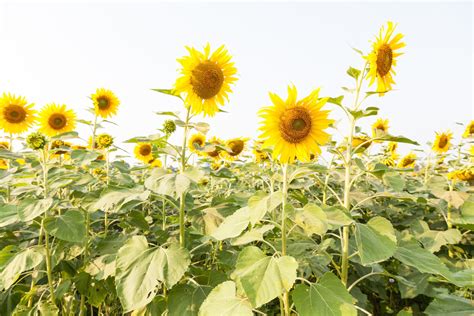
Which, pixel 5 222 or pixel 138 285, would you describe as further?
pixel 5 222

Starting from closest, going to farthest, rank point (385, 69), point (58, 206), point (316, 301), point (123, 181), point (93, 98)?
point (316, 301) → point (385, 69) → point (58, 206) → point (123, 181) → point (93, 98)

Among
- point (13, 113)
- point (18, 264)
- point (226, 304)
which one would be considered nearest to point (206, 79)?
point (226, 304)

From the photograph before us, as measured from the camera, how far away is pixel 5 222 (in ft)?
7.91

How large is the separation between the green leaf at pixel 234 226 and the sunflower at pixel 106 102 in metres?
3.47

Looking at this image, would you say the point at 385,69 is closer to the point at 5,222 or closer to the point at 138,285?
the point at 138,285

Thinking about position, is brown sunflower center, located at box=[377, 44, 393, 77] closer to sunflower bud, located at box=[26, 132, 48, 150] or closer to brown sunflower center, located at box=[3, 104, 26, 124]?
sunflower bud, located at box=[26, 132, 48, 150]

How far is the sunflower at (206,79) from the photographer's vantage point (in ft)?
8.50

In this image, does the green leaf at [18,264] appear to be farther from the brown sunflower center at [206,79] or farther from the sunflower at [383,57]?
the sunflower at [383,57]

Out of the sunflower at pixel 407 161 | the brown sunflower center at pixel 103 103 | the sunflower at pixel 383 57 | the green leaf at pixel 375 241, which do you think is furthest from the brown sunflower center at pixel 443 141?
the brown sunflower center at pixel 103 103

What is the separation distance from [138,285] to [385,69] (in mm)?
1911

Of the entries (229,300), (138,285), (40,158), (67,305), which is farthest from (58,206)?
(229,300)

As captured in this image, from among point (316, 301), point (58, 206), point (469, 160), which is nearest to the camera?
point (316, 301)

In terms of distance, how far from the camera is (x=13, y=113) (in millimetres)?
4773

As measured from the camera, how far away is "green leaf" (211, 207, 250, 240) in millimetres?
1823
